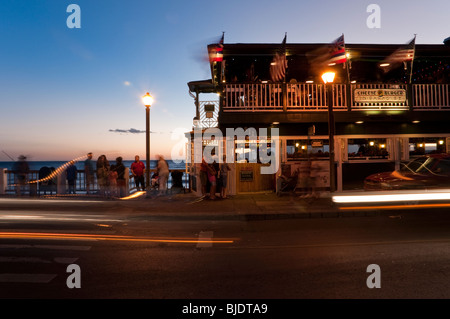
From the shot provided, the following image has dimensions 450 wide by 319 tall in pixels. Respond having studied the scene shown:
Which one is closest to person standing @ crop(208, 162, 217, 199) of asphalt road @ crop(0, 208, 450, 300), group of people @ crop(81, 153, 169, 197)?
group of people @ crop(81, 153, 169, 197)

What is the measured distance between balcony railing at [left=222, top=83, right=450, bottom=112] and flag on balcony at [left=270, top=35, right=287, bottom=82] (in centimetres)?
38

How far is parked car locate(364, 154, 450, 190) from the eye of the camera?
38.7 feet

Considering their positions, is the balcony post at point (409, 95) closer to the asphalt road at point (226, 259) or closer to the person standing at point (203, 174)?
the asphalt road at point (226, 259)

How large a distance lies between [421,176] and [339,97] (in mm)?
5857

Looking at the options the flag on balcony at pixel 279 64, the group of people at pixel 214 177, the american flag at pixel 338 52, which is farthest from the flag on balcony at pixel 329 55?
the group of people at pixel 214 177

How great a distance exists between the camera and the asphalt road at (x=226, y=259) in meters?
5.03

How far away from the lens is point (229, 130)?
1669 centimetres

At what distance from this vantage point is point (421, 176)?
39.6 ft

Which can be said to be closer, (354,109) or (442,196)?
(442,196)

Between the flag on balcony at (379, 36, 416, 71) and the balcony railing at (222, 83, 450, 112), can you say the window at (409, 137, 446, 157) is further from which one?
the flag on balcony at (379, 36, 416, 71)
